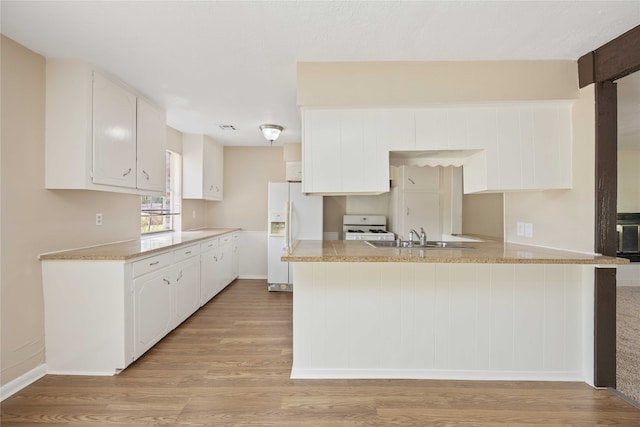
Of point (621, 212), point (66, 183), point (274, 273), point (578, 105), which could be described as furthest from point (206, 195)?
point (621, 212)

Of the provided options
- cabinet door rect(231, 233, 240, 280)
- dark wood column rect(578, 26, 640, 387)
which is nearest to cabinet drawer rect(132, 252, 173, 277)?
cabinet door rect(231, 233, 240, 280)

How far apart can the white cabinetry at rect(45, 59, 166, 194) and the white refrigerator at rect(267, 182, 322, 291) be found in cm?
236

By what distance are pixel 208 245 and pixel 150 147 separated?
1.42m

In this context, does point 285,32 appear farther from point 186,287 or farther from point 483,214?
point 483,214

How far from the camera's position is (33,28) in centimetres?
196

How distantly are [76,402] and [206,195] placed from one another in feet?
10.3

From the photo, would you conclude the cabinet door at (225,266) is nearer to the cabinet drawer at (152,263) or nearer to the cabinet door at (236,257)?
the cabinet door at (236,257)

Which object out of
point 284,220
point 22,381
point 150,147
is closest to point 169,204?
Result: point 150,147

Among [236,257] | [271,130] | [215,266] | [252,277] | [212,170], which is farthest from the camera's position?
[252,277]

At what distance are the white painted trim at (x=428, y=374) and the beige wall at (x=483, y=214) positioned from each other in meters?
2.27

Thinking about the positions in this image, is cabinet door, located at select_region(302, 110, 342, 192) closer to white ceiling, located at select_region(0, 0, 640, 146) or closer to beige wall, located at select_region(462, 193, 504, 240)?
white ceiling, located at select_region(0, 0, 640, 146)

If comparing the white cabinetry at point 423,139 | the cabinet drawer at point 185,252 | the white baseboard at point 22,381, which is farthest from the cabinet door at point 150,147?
the white cabinetry at point 423,139

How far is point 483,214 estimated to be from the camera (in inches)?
174

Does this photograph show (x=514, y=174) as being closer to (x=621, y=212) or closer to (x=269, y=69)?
(x=269, y=69)
